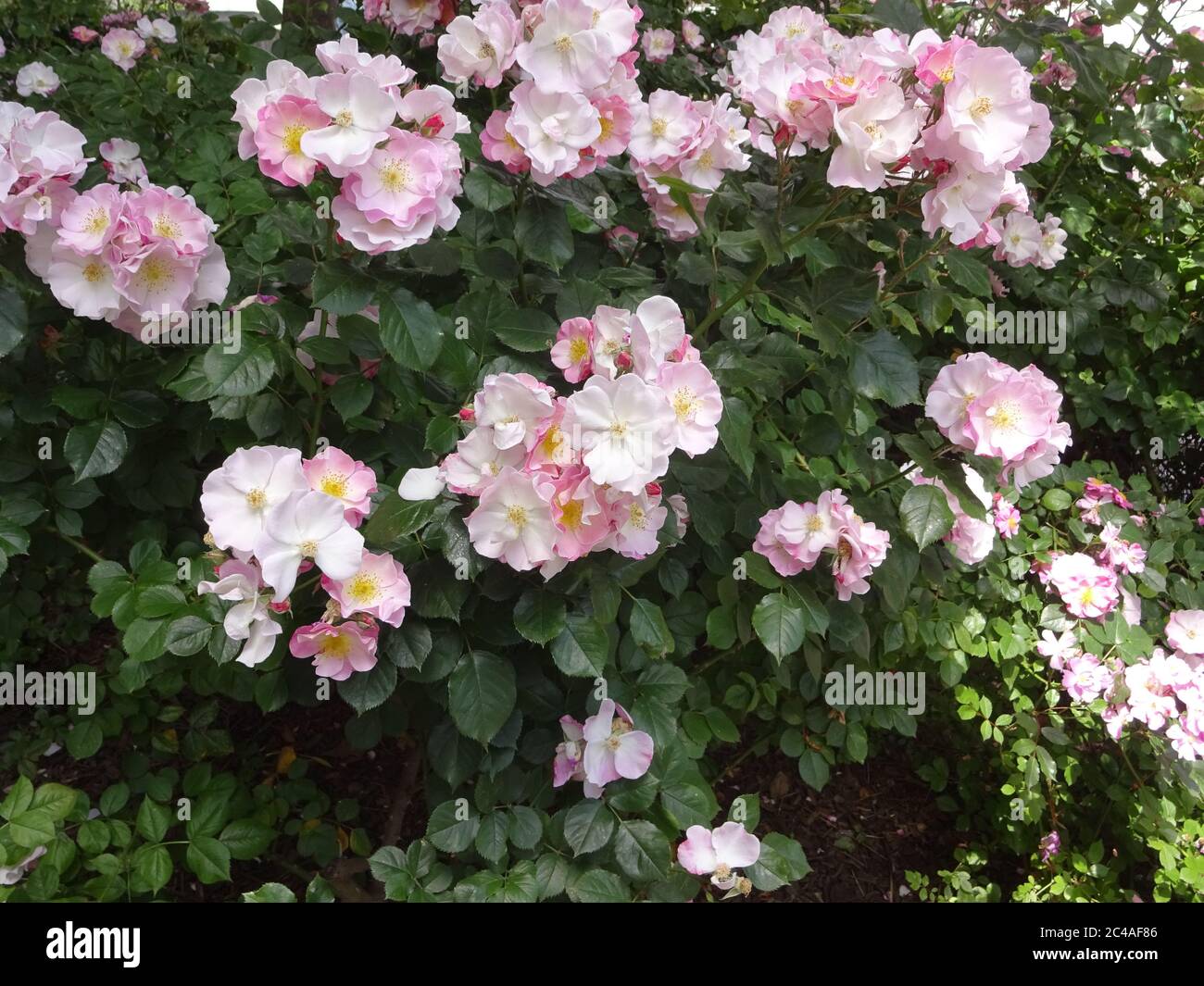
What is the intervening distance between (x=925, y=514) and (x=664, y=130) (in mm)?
763

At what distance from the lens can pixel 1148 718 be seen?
1.96 metres

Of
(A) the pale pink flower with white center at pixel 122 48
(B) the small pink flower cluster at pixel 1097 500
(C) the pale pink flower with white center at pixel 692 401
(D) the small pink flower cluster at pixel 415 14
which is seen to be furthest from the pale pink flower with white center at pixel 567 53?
(A) the pale pink flower with white center at pixel 122 48

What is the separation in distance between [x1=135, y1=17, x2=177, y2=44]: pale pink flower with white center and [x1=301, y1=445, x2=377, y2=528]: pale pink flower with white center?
3.20 metres

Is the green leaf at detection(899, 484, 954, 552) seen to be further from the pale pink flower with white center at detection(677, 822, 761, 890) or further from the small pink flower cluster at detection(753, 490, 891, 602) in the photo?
the pale pink flower with white center at detection(677, 822, 761, 890)

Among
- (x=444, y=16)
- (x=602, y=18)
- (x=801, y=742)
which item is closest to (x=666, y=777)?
(x=801, y=742)

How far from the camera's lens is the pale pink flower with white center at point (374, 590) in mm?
1184

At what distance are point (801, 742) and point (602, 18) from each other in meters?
1.58

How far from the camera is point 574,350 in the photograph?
4.38 feet

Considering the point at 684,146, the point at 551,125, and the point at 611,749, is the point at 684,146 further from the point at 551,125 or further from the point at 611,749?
the point at 611,749

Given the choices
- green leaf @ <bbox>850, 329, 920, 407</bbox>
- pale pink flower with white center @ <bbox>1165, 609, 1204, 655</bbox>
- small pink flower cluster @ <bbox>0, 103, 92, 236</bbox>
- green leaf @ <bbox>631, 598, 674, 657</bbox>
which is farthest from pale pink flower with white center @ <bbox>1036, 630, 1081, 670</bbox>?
small pink flower cluster @ <bbox>0, 103, 92, 236</bbox>

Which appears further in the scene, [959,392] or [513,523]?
[959,392]

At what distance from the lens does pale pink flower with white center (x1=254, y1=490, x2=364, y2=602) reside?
1.12m

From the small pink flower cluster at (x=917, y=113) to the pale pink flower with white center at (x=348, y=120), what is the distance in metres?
0.52

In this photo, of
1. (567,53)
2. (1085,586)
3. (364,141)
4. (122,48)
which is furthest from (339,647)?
(122,48)
